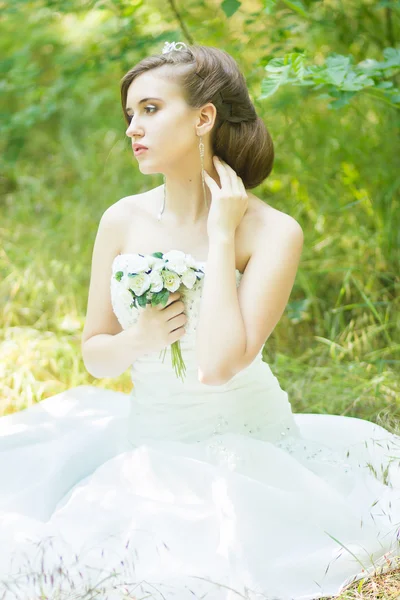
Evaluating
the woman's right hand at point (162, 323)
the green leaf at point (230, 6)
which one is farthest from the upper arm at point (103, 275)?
the green leaf at point (230, 6)

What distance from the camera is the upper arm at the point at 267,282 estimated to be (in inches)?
93.7

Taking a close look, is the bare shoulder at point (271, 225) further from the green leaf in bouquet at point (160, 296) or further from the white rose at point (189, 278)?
the green leaf in bouquet at point (160, 296)

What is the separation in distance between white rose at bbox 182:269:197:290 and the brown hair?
1.74 ft

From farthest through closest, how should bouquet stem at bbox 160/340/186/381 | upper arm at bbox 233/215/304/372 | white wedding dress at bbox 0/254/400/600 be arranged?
bouquet stem at bbox 160/340/186/381
upper arm at bbox 233/215/304/372
white wedding dress at bbox 0/254/400/600

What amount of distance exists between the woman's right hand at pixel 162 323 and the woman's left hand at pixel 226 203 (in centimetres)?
26

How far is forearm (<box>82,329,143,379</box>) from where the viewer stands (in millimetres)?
2504

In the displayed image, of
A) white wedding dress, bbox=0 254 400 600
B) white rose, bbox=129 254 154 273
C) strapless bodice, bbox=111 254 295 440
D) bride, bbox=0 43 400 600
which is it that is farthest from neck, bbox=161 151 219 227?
white rose, bbox=129 254 154 273

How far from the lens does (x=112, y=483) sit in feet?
7.50

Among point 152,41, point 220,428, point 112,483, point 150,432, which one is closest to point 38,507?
point 112,483

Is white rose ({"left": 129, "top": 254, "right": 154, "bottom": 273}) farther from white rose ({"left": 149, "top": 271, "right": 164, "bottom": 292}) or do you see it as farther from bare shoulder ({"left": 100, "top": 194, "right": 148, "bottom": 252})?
bare shoulder ({"left": 100, "top": 194, "right": 148, "bottom": 252})

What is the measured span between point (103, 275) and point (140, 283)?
0.49m

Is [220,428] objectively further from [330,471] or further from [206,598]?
[206,598]

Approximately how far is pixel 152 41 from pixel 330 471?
2807mm

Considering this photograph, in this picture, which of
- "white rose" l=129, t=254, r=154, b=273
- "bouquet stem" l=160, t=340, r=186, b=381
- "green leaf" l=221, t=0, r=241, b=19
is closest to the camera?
"white rose" l=129, t=254, r=154, b=273
